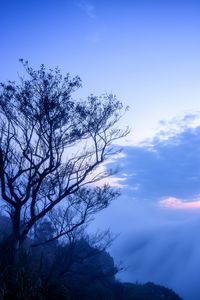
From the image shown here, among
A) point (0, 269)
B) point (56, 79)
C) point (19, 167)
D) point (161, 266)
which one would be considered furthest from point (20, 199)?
point (161, 266)

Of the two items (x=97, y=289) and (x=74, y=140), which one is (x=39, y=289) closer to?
(x=74, y=140)

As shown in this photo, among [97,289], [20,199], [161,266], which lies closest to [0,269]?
[20,199]

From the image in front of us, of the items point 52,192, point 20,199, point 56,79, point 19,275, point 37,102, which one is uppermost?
point 56,79

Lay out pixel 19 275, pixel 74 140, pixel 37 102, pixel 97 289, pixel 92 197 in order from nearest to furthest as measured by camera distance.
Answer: pixel 19 275
pixel 37 102
pixel 74 140
pixel 92 197
pixel 97 289

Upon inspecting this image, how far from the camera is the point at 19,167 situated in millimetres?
13516

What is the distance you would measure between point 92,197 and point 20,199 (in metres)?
7.93

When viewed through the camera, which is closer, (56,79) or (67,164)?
(56,79)

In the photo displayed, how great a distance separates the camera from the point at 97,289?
26688 millimetres

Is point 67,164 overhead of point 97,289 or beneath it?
overhead

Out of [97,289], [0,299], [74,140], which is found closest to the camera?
[0,299]

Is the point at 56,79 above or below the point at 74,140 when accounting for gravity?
above

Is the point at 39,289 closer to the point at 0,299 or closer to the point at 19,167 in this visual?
the point at 0,299

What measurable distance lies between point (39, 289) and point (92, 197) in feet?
35.9

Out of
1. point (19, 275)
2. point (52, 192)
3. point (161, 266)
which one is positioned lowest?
point (19, 275)
